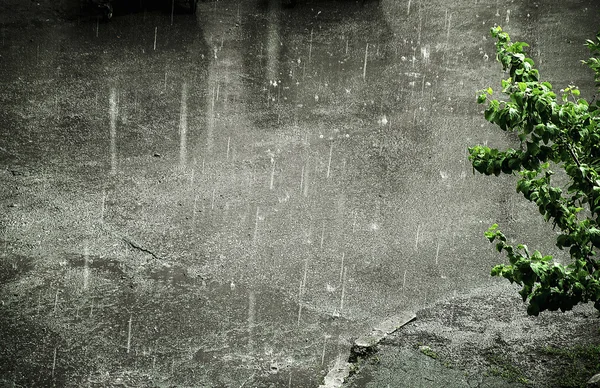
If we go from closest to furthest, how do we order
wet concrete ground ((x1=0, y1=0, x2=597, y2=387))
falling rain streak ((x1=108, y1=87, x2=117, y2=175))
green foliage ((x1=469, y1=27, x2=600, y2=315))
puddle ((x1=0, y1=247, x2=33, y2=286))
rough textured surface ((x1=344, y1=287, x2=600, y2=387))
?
green foliage ((x1=469, y1=27, x2=600, y2=315)) → rough textured surface ((x1=344, y1=287, x2=600, y2=387)) → wet concrete ground ((x1=0, y1=0, x2=597, y2=387)) → puddle ((x1=0, y1=247, x2=33, y2=286)) → falling rain streak ((x1=108, y1=87, x2=117, y2=175))

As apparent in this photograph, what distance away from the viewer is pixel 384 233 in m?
8.53

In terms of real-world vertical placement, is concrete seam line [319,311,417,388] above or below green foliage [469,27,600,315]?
below

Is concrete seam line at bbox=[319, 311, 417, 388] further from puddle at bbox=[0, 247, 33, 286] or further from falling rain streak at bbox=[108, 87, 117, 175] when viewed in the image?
falling rain streak at bbox=[108, 87, 117, 175]

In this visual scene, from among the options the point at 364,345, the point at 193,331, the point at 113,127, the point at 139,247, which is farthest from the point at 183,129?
the point at 364,345

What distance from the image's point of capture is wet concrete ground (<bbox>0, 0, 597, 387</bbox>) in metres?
7.00

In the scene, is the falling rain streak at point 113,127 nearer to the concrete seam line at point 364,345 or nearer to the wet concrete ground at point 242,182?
the wet concrete ground at point 242,182

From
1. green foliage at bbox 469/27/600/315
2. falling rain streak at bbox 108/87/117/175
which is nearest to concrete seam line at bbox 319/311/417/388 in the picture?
green foliage at bbox 469/27/600/315

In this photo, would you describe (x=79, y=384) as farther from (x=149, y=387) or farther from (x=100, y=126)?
(x=100, y=126)

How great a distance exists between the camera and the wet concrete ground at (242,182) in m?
7.00

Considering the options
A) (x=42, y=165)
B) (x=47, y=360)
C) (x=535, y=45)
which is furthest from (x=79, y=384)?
(x=535, y=45)

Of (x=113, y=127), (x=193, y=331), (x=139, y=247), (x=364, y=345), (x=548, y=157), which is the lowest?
(x=193, y=331)

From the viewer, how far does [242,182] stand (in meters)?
9.47

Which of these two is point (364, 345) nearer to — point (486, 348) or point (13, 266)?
point (486, 348)

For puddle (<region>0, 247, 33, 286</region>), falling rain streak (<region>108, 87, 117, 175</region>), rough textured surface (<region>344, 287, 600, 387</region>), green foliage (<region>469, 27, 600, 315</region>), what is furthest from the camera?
falling rain streak (<region>108, 87, 117, 175</region>)
